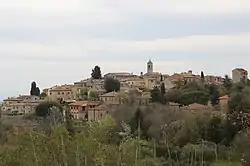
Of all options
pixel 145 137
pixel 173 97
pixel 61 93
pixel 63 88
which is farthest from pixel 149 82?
pixel 145 137

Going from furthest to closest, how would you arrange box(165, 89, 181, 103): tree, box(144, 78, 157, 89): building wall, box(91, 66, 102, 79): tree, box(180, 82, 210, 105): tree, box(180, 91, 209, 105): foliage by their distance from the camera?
box(144, 78, 157, 89): building wall < box(91, 66, 102, 79): tree < box(165, 89, 181, 103): tree < box(180, 82, 210, 105): tree < box(180, 91, 209, 105): foliage

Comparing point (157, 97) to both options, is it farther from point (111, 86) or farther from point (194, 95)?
point (111, 86)

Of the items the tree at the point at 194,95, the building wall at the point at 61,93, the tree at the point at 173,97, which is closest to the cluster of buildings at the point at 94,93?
the building wall at the point at 61,93

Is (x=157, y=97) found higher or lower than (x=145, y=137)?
higher

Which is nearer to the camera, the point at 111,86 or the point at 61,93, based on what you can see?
the point at 111,86

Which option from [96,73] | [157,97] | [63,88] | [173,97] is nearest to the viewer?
[157,97]

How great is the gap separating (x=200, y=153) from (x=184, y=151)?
2.05 ft

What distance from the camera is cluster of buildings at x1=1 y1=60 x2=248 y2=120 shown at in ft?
152

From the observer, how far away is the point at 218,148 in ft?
75.4

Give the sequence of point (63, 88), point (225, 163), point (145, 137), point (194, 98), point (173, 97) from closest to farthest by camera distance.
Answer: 1. point (225, 163)
2. point (145, 137)
3. point (194, 98)
4. point (173, 97)
5. point (63, 88)

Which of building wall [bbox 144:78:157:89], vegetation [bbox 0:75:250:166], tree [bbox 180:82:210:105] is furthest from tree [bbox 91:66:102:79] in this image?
vegetation [bbox 0:75:250:166]

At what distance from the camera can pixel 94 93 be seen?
55.0 m

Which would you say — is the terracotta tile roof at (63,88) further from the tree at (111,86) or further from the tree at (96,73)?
the tree at (111,86)

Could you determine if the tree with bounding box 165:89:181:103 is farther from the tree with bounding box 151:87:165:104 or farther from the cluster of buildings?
the cluster of buildings
